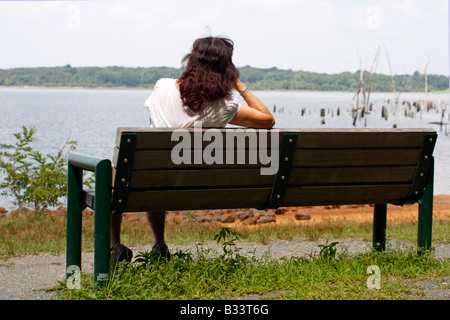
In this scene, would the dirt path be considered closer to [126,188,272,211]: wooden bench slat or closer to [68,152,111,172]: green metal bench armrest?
[126,188,272,211]: wooden bench slat

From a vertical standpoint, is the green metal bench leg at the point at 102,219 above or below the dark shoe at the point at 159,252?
above

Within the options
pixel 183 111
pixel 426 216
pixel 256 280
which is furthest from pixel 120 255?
pixel 426 216

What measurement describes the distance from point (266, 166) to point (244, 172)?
0.15 metres

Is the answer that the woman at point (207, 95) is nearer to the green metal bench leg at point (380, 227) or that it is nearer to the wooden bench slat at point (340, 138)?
the wooden bench slat at point (340, 138)

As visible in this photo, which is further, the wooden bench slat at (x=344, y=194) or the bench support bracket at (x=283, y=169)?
the wooden bench slat at (x=344, y=194)

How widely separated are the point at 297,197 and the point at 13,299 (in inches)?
77.7

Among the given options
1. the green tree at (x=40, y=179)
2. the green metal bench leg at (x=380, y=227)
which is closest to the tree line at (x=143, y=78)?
the green tree at (x=40, y=179)

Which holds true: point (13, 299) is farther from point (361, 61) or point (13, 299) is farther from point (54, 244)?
point (361, 61)

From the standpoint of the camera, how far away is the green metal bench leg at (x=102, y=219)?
3.58 metres

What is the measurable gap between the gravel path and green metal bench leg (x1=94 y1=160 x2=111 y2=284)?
1.84 feet

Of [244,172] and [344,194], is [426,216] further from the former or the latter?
[244,172]

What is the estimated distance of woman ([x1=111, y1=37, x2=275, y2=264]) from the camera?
3.89m

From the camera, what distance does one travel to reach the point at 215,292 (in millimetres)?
3775
